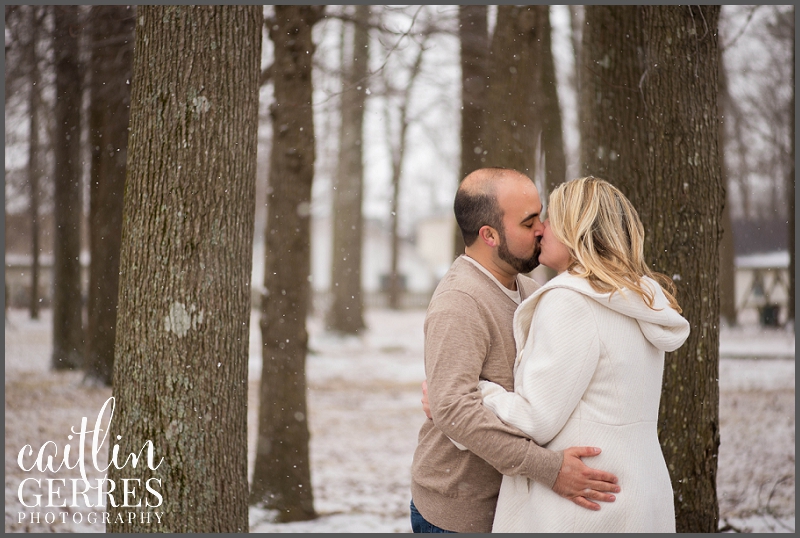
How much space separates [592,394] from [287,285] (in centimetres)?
386

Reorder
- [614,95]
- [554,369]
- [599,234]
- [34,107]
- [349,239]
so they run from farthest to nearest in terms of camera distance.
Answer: [349,239], [34,107], [614,95], [599,234], [554,369]

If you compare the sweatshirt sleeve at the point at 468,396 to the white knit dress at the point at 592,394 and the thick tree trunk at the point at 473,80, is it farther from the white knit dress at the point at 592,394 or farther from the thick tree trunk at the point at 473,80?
the thick tree trunk at the point at 473,80

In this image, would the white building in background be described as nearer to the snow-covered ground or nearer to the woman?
the snow-covered ground

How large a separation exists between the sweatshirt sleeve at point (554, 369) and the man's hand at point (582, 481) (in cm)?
11

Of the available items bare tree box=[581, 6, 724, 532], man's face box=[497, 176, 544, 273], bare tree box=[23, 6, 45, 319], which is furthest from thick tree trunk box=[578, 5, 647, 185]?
bare tree box=[23, 6, 45, 319]

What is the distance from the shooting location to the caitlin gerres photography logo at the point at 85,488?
10.3 ft

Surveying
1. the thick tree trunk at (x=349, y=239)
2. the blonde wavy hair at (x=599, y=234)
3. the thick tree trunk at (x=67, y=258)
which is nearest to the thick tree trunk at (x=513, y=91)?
the blonde wavy hair at (x=599, y=234)

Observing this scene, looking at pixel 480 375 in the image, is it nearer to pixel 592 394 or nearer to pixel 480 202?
pixel 592 394

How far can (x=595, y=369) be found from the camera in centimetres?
238

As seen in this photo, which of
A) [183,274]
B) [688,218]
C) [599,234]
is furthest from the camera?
[688,218]

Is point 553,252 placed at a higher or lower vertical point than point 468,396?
higher

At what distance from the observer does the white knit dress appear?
7.70 ft

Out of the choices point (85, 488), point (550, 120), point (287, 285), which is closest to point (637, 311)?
point (287, 285)

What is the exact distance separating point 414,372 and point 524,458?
39.7 ft
